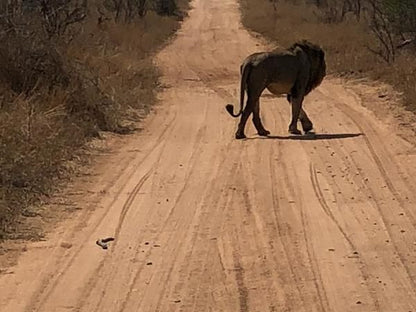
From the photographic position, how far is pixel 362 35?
28.4 metres

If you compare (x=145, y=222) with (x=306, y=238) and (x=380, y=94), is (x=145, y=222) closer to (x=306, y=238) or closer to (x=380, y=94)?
(x=306, y=238)

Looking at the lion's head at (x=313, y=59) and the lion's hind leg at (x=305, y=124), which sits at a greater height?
the lion's head at (x=313, y=59)

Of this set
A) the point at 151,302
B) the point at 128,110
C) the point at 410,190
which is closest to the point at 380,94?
the point at 128,110

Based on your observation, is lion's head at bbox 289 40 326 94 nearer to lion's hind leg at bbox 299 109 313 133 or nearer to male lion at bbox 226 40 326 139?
male lion at bbox 226 40 326 139

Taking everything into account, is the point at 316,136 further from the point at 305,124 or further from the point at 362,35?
the point at 362,35

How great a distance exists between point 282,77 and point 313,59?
678 millimetres

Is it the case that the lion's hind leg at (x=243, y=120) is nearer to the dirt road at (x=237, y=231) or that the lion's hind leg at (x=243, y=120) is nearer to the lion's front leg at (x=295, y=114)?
the dirt road at (x=237, y=231)

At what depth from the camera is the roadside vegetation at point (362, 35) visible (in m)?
19.7

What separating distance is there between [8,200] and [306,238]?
296 centimetres

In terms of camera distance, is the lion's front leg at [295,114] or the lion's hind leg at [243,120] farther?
the lion's front leg at [295,114]

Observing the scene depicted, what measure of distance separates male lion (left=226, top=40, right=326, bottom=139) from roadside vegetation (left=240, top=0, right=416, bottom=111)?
201cm

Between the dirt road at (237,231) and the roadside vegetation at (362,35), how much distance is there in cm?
436

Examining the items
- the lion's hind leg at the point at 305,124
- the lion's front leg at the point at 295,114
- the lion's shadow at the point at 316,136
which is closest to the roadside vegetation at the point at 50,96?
the lion's shadow at the point at 316,136

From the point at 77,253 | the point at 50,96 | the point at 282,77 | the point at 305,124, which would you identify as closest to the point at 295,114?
the point at 305,124
